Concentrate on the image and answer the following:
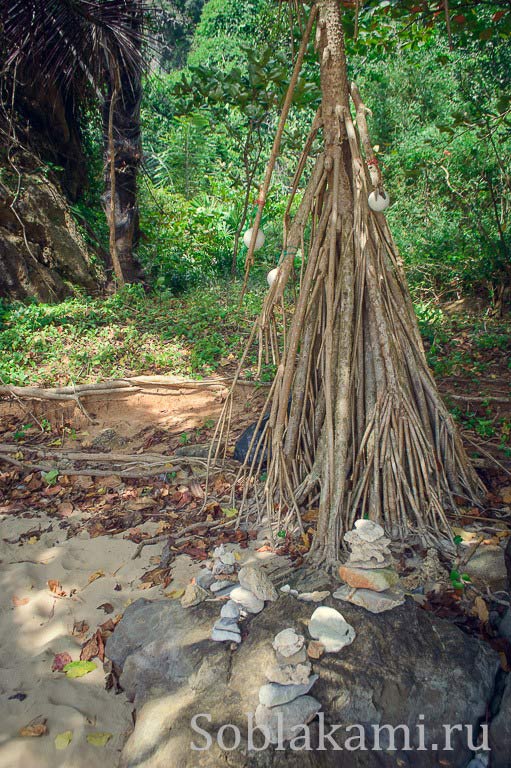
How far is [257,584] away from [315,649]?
1.29ft

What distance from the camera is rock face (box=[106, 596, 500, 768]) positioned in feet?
5.42

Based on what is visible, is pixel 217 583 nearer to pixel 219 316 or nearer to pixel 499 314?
pixel 219 316

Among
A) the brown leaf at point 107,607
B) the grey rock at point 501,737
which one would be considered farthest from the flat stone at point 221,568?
the grey rock at point 501,737

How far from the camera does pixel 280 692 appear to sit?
5.71 ft

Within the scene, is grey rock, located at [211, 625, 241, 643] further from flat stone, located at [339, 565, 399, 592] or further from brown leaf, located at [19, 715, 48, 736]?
brown leaf, located at [19, 715, 48, 736]

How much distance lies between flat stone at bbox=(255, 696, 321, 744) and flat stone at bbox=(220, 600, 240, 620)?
15.9 inches

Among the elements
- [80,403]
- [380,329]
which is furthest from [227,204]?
[380,329]

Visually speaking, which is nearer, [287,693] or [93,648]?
[287,693]

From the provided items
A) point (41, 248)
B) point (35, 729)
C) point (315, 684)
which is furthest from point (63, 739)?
point (41, 248)

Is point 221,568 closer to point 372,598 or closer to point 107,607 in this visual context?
point 107,607

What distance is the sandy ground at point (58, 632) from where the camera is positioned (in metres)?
1.78

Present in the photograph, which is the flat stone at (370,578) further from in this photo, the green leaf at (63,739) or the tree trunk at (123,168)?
the tree trunk at (123,168)

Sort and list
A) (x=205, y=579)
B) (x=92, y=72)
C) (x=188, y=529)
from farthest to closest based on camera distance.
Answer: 1. (x=92, y=72)
2. (x=188, y=529)
3. (x=205, y=579)

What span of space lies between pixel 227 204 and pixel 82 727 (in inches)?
351
